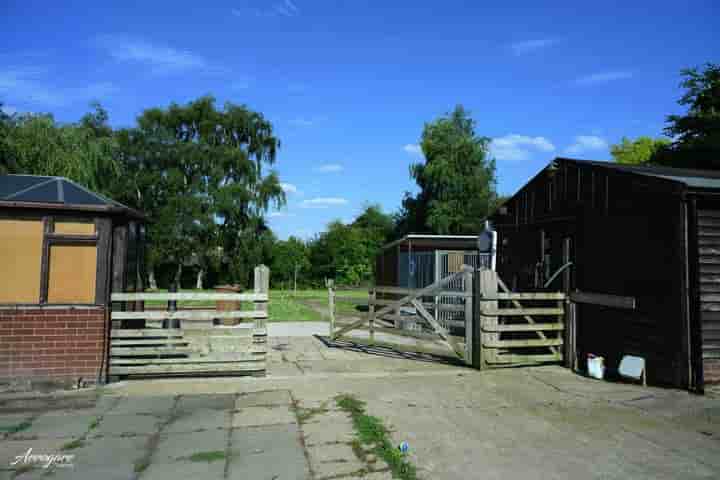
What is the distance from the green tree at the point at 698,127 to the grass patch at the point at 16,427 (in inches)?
1266

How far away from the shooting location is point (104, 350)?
Answer: 716cm

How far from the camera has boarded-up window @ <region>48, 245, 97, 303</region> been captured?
6945 mm

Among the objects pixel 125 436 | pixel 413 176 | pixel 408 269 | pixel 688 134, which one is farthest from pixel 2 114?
pixel 688 134

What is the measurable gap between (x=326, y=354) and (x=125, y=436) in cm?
527

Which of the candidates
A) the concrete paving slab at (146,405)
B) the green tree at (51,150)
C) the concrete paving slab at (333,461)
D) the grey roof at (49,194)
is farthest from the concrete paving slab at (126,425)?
the green tree at (51,150)

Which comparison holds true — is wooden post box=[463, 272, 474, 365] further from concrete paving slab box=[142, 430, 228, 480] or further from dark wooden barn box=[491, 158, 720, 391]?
concrete paving slab box=[142, 430, 228, 480]

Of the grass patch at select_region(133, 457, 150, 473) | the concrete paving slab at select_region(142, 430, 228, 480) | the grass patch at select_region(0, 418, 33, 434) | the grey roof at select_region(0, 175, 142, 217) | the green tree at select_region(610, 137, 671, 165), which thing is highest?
the green tree at select_region(610, 137, 671, 165)

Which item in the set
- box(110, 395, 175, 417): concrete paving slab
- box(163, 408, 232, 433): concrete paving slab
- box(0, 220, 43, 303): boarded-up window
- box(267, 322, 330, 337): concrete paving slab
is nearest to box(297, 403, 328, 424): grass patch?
box(163, 408, 232, 433): concrete paving slab

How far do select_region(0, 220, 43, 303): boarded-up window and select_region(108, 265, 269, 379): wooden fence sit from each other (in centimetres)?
106

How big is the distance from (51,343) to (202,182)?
30559 mm

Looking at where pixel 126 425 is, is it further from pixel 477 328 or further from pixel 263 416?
pixel 477 328

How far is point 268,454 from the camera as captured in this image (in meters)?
4.60

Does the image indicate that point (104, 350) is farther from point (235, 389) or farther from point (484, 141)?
point (484, 141)

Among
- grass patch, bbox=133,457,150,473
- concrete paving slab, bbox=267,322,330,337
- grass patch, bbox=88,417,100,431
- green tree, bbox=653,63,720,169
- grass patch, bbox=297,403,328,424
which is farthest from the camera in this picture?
green tree, bbox=653,63,720,169
